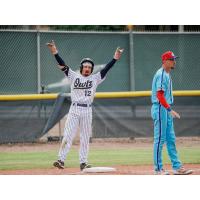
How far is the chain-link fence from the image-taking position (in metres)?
16.5

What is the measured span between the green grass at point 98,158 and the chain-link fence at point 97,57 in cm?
334

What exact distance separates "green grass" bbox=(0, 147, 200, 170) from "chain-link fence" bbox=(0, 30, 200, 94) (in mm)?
3338

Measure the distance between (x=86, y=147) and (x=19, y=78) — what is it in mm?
6928

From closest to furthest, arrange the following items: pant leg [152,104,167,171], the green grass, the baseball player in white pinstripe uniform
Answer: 1. pant leg [152,104,167,171]
2. the baseball player in white pinstripe uniform
3. the green grass

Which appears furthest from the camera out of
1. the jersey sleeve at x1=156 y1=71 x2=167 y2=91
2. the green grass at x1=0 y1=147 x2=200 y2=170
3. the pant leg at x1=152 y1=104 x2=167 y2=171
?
the green grass at x1=0 y1=147 x2=200 y2=170

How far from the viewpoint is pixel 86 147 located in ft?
33.0

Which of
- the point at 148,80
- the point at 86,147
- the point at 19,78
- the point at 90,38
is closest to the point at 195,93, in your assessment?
the point at 148,80

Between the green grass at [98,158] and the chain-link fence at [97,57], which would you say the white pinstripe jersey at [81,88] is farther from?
the chain-link fence at [97,57]

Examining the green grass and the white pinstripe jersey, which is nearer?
the white pinstripe jersey

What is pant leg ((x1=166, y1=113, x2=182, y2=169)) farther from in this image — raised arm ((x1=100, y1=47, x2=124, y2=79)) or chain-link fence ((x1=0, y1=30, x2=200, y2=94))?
chain-link fence ((x1=0, y1=30, x2=200, y2=94))

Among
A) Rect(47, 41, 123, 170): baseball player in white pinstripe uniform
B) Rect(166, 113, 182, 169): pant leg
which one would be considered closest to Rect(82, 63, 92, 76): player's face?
Rect(47, 41, 123, 170): baseball player in white pinstripe uniform

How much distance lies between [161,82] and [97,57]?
26.3 feet

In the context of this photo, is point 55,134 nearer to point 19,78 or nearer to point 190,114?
A: point 19,78

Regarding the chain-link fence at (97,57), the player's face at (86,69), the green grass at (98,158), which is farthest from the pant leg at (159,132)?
the chain-link fence at (97,57)
